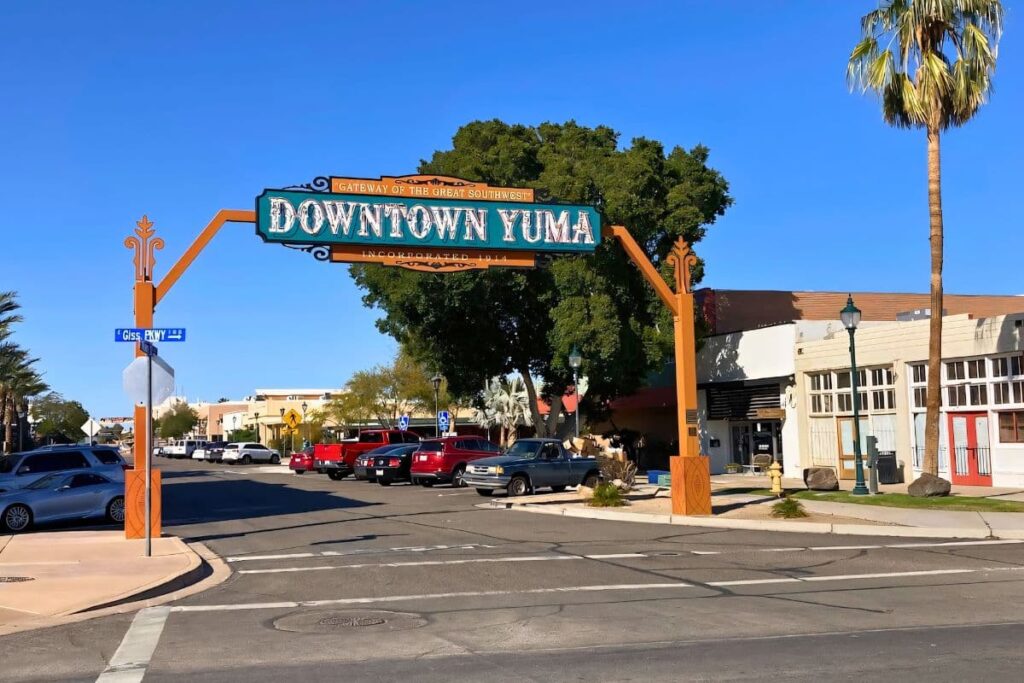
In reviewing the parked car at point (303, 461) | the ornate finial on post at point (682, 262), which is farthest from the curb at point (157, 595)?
the parked car at point (303, 461)

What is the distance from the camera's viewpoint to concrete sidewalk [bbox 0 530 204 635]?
10.8 m

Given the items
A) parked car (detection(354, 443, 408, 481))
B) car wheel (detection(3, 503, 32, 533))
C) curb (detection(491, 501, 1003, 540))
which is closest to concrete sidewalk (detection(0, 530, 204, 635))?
car wheel (detection(3, 503, 32, 533))

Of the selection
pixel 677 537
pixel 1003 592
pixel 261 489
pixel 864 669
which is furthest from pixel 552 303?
pixel 864 669

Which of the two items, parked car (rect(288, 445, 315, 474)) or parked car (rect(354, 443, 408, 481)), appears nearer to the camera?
parked car (rect(354, 443, 408, 481))

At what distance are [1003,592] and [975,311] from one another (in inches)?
1589

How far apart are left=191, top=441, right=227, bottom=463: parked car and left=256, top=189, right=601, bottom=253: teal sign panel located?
186 ft

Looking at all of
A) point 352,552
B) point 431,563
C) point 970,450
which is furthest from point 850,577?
point 970,450

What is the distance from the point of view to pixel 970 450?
27.4 metres

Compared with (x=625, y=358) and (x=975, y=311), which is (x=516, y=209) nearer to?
(x=625, y=358)

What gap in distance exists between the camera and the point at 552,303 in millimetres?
38875

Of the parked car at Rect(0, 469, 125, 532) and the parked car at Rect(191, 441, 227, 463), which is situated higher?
the parked car at Rect(0, 469, 125, 532)

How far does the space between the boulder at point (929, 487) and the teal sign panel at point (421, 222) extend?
962 cm

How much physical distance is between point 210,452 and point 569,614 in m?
68.3

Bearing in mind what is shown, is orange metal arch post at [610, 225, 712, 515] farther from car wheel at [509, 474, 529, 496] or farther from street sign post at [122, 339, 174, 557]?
street sign post at [122, 339, 174, 557]
